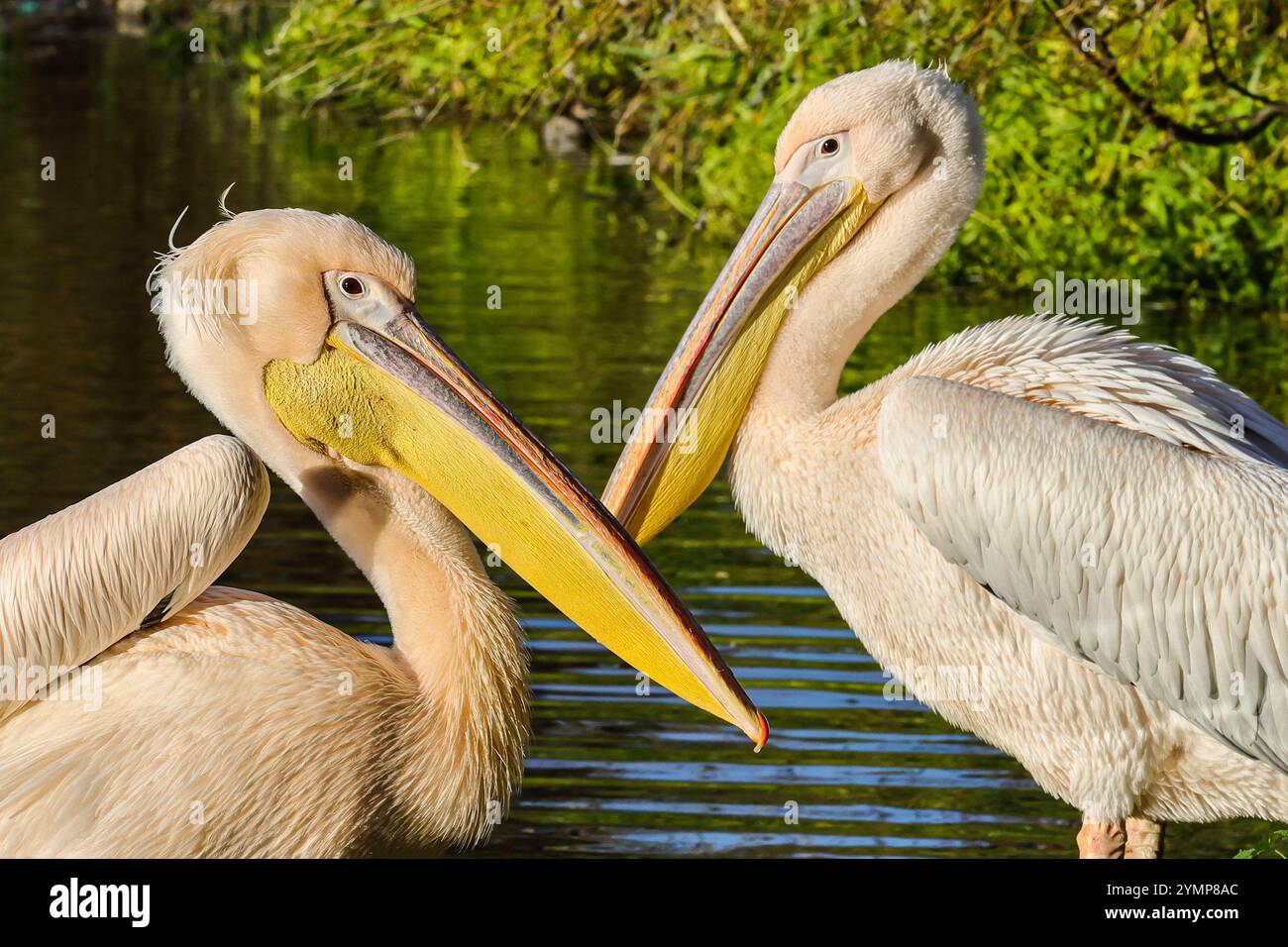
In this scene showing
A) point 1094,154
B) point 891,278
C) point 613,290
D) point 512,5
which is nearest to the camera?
point 891,278

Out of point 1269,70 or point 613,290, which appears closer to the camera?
point 1269,70

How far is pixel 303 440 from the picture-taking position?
3834 millimetres

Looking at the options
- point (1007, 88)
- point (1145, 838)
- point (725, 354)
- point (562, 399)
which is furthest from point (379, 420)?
point (1007, 88)

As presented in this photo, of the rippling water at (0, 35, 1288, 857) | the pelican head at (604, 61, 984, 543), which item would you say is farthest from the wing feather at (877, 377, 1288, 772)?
the rippling water at (0, 35, 1288, 857)

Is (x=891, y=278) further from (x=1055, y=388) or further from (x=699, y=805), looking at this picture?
(x=699, y=805)

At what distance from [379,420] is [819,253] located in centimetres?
136

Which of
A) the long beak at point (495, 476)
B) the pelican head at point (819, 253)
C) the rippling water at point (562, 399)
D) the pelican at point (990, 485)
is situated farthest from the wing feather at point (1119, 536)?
the rippling water at point (562, 399)

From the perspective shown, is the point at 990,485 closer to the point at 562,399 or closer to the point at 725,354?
the point at 725,354

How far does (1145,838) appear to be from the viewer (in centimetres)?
446

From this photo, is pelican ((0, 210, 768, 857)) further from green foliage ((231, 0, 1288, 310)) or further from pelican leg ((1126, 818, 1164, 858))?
green foliage ((231, 0, 1288, 310))

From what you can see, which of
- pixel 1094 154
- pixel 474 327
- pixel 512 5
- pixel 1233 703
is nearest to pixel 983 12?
pixel 512 5

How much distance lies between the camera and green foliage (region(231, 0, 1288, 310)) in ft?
30.5

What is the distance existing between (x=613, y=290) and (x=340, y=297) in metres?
10.3

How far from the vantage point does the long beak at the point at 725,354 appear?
4.58 metres
